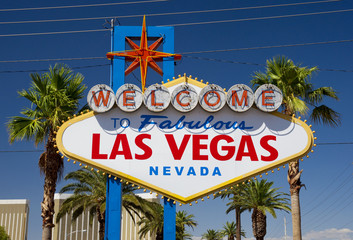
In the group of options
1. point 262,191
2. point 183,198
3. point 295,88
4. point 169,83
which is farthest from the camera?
point 262,191

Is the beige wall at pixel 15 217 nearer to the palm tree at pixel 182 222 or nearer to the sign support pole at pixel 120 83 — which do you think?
the palm tree at pixel 182 222

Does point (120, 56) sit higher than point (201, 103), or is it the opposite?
point (120, 56)

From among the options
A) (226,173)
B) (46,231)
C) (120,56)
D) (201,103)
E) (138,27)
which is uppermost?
(138,27)

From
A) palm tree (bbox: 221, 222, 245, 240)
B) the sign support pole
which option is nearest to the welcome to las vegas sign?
the sign support pole

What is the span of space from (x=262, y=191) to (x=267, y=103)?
2351cm

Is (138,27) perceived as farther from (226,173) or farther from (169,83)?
(226,173)

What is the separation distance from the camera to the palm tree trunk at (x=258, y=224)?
35912 mm

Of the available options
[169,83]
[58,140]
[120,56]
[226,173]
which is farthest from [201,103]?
[58,140]

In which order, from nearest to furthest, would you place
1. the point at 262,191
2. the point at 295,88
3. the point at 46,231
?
1. the point at 46,231
2. the point at 295,88
3. the point at 262,191

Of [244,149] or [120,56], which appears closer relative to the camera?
[244,149]

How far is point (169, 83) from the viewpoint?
1622 cm

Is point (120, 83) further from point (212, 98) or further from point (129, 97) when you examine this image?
point (212, 98)

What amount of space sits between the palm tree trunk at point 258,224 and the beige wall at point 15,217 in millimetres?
111082

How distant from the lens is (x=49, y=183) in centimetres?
2092
